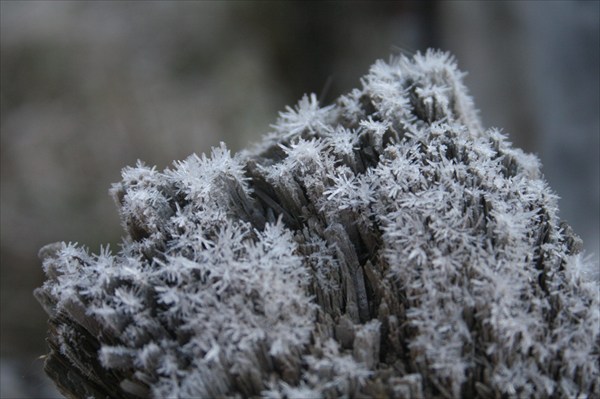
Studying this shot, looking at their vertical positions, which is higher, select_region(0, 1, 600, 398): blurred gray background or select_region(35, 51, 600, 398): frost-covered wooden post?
select_region(0, 1, 600, 398): blurred gray background

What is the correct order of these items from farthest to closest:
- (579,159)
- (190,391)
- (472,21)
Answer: (472,21) → (579,159) → (190,391)

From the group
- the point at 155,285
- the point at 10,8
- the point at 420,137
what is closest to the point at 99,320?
the point at 155,285

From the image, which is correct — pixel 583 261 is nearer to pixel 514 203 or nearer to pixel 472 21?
pixel 514 203

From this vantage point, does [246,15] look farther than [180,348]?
Yes

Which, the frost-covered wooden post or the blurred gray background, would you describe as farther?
the blurred gray background
